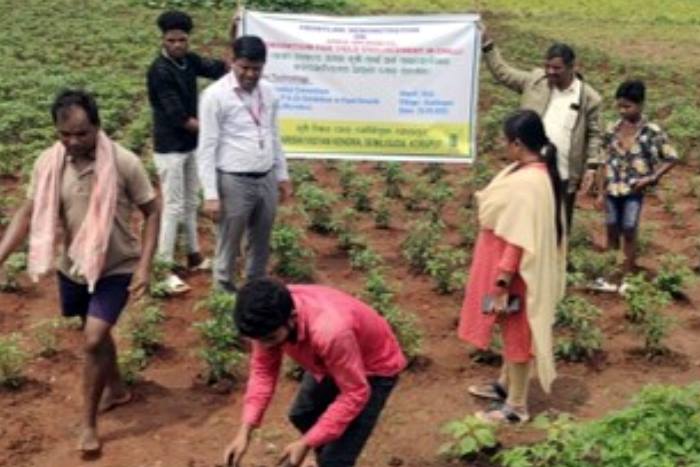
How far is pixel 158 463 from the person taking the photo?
17.6 feet

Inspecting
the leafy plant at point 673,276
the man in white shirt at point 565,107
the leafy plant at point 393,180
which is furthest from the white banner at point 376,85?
the leafy plant at point 393,180

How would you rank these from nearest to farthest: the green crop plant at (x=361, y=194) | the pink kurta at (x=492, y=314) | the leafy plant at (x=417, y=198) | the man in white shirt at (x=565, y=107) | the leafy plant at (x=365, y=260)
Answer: the pink kurta at (x=492, y=314)
the man in white shirt at (x=565, y=107)
the leafy plant at (x=365, y=260)
the green crop plant at (x=361, y=194)
the leafy plant at (x=417, y=198)

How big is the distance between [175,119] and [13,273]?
1735mm

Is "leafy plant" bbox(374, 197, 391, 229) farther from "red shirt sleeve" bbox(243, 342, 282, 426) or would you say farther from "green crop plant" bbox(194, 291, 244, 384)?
"red shirt sleeve" bbox(243, 342, 282, 426)

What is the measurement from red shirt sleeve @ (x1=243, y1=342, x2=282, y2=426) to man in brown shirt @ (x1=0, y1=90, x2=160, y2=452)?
1241mm

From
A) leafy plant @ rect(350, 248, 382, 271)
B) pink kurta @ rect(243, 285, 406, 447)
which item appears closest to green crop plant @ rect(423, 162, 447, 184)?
leafy plant @ rect(350, 248, 382, 271)

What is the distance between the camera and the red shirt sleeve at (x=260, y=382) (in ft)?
13.6

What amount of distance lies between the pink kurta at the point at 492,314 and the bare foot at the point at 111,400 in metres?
1.92

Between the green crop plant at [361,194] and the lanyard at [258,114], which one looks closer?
the lanyard at [258,114]

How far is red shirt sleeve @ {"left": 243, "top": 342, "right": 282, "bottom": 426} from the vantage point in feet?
13.6

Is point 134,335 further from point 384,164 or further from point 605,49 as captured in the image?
point 605,49

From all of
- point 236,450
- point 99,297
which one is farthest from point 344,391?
point 99,297

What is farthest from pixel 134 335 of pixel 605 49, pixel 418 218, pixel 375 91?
pixel 605 49

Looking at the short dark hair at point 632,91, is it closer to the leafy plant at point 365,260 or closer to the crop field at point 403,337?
the crop field at point 403,337
